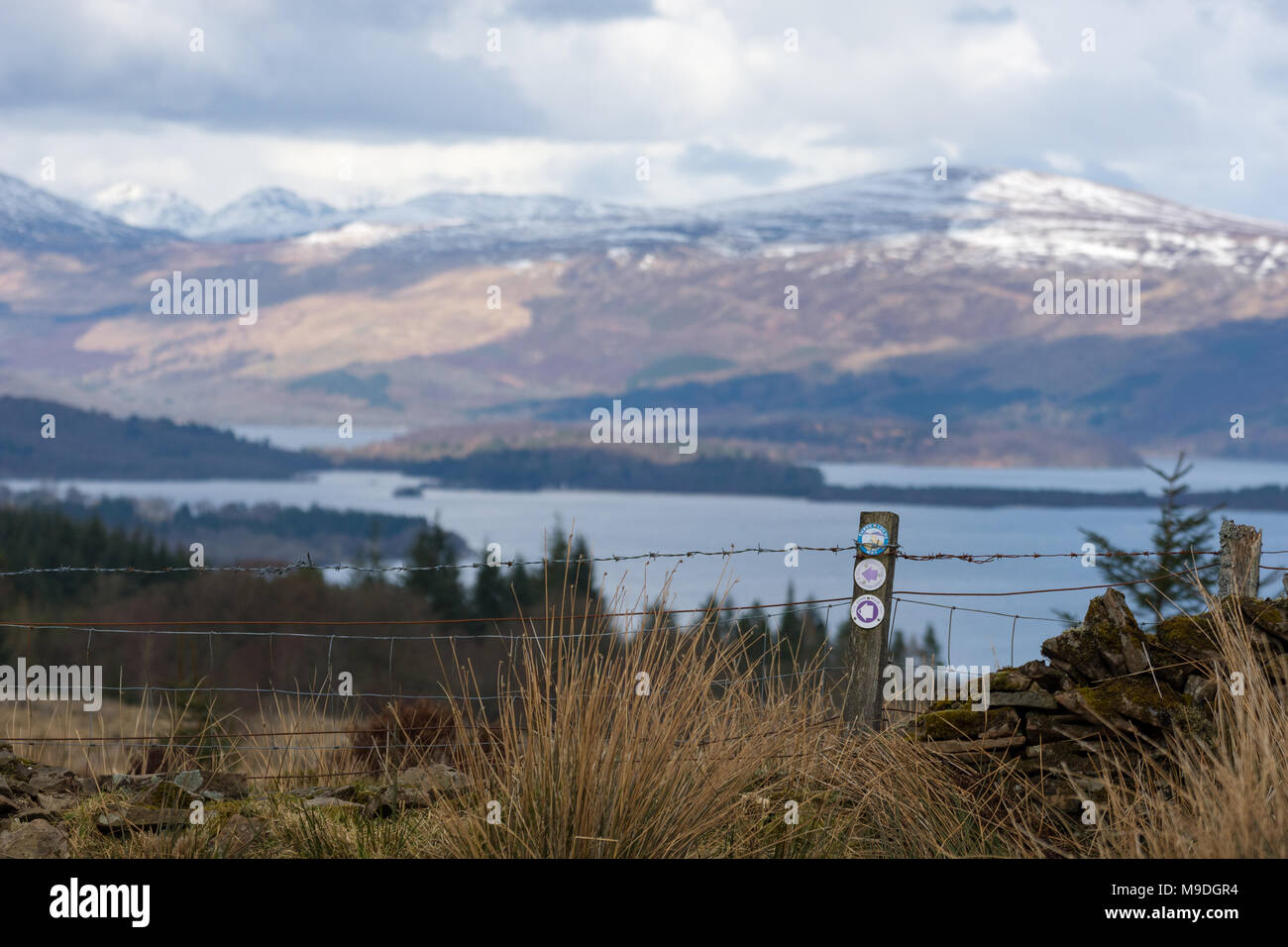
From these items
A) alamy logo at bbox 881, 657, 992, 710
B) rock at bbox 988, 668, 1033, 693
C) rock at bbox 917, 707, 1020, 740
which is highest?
rock at bbox 988, 668, 1033, 693

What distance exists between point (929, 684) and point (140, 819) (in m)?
3.41

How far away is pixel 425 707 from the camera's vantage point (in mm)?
9156

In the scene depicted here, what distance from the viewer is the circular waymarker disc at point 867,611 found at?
17.7ft

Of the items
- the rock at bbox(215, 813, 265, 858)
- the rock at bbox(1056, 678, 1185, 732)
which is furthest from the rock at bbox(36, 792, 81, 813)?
the rock at bbox(1056, 678, 1185, 732)

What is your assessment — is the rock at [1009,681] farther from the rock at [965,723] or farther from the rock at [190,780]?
the rock at [190,780]

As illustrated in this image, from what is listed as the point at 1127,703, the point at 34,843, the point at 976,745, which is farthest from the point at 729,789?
the point at 34,843

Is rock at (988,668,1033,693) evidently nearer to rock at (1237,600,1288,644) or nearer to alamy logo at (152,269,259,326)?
rock at (1237,600,1288,644)

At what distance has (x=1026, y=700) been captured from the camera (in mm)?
4938

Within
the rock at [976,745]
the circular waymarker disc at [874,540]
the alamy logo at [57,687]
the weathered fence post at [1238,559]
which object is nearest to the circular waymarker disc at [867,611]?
the circular waymarker disc at [874,540]

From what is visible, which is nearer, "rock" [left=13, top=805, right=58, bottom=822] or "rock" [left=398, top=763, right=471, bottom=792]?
"rock" [left=13, top=805, right=58, bottom=822]

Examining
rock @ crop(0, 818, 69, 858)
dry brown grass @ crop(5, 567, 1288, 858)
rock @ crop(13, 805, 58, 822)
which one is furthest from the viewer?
rock @ crop(13, 805, 58, 822)

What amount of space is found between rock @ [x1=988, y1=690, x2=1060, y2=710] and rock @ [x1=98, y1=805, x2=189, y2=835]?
3.26 metres
